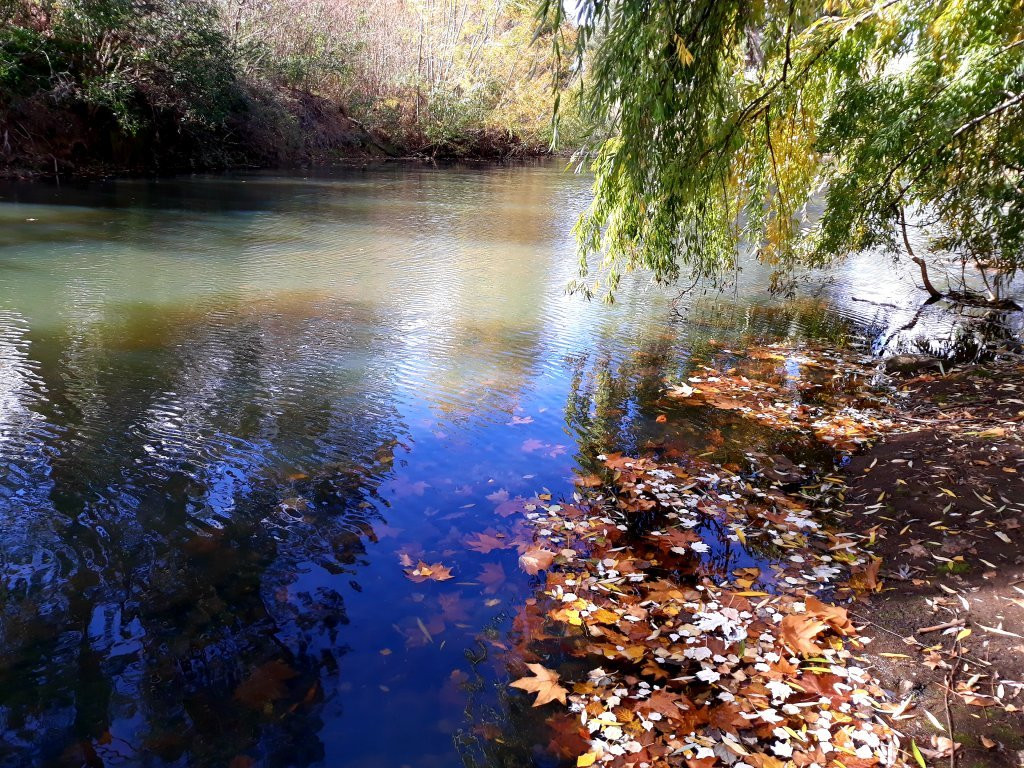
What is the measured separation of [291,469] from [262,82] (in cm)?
2724

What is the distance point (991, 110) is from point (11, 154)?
23343 mm

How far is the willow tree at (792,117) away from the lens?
4.48m

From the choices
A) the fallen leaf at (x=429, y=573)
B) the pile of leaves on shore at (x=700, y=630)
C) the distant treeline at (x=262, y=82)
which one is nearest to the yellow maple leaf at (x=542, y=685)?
the pile of leaves on shore at (x=700, y=630)

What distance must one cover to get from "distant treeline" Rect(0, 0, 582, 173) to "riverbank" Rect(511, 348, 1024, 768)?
2.86 meters

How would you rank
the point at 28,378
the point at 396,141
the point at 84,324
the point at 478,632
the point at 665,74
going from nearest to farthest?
the point at 478,632 < the point at 665,74 < the point at 28,378 < the point at 84,324 < the point at 396,141

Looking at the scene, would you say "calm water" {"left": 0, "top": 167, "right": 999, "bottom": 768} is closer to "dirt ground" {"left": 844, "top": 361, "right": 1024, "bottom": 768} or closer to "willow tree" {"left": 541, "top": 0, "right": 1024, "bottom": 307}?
"dirt ground" {"left": 844, "top": 361, "right": 1024, "bottom": 768}

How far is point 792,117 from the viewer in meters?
6.23

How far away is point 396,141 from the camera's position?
3872 cm

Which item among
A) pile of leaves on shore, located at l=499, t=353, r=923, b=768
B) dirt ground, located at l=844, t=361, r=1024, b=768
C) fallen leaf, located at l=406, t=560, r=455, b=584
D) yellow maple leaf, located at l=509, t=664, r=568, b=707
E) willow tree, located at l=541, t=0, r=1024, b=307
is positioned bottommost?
yellow maple leaf, located at l=509, t=664, r=568, b=707

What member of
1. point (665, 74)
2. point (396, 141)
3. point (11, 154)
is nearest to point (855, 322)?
point (665, 74)

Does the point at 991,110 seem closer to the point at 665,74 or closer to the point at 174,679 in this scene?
the point at 665,74

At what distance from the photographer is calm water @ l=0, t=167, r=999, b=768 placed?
2859 mm

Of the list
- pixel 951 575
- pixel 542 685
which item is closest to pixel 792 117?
pixel 951 575

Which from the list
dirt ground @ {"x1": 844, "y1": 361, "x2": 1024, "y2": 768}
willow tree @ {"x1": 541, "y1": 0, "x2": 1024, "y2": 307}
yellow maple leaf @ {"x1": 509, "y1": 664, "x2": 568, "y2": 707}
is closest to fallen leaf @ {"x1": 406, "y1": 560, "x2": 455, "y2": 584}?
yellow maple leaf @ {"x1": 509, "y1": 664, "x2": 568, "y2": 707}
